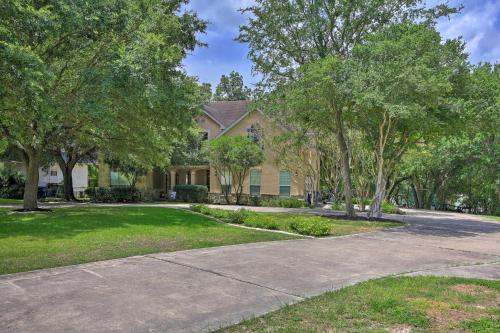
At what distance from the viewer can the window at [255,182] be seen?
35.2 m

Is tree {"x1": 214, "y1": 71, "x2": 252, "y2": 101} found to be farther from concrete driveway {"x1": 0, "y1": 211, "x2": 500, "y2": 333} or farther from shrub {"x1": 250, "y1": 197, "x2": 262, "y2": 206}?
concrete driveway {"x1": 0, "y1": 211, "x2": 500, "y2": 333}

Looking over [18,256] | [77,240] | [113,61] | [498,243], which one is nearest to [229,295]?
[18,256]

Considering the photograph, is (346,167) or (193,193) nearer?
(346,167)

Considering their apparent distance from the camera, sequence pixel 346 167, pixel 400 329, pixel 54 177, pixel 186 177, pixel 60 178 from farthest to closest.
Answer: pixel 60 178 → pixel 54 177 → pixel 186 177 → pixel 346 167 → pixel 400 329

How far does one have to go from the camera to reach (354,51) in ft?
58.7

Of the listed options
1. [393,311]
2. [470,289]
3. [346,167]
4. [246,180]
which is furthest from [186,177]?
[393,311]

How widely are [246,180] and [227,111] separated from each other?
7799 millimetres

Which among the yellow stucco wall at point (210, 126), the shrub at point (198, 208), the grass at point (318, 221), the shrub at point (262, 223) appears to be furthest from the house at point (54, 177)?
the grass at point (318, 221)

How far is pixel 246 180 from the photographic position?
117ft

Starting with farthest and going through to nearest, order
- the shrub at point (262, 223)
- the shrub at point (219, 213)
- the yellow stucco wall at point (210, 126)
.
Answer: the yellow stucco wall at point (210, 126) < the shrub at point (219, 213) < the shrub at point (262, 223)

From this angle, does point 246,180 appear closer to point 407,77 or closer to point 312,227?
point 407,77

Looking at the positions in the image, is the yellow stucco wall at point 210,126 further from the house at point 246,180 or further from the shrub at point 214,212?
the shrub at point 214,212

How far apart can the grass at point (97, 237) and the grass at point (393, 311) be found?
4.77 meters

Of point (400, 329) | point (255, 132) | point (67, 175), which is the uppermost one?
point (255, 132)
